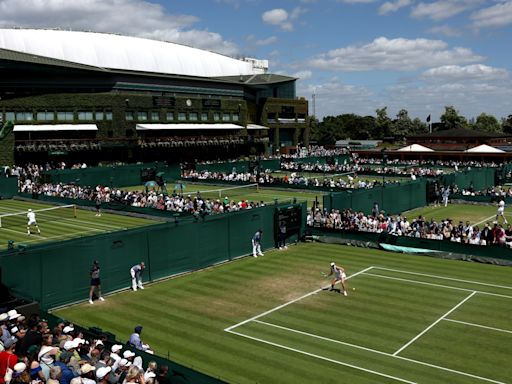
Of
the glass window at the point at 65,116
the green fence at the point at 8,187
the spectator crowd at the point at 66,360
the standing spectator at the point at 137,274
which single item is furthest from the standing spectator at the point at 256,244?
the glass window at the point at 65,116

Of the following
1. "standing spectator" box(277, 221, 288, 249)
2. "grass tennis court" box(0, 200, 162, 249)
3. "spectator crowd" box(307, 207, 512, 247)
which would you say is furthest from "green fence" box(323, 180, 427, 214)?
"grass tennis court" box(0, 200, 162, 249)

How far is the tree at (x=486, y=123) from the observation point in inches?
6467

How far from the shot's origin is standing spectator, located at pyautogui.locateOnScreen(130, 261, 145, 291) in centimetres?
2292

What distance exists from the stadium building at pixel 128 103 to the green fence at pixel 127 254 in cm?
4070

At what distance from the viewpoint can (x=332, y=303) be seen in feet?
68.7

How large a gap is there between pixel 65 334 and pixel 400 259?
18359 mm

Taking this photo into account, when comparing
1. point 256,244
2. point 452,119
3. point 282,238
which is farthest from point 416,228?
point 452,119

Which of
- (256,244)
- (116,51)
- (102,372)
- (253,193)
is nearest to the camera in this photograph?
(102,372)

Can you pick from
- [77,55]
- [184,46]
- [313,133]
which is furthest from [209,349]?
[313,133]

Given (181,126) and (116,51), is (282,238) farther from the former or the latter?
Answer: (116,51)

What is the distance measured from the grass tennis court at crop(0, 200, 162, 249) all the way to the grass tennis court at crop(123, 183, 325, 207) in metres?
12.4

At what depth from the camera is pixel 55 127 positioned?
7638 centimetres

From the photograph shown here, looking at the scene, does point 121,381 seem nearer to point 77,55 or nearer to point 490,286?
point 490,286

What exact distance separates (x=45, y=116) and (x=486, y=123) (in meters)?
133
